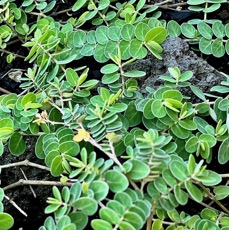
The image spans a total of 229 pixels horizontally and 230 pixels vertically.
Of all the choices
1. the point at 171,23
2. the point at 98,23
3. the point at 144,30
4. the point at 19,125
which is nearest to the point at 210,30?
the point at 171,23

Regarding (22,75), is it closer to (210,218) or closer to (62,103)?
(62,103)

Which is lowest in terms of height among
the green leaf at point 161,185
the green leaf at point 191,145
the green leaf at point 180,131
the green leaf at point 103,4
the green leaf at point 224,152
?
the green leaf at point 224,152

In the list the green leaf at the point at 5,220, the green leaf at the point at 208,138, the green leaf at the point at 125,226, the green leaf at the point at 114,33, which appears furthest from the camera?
the green leaf at the point at 114,33

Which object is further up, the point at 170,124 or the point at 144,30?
the point at 144,30

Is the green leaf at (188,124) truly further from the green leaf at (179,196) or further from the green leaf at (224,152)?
the green leaf at (179,196)

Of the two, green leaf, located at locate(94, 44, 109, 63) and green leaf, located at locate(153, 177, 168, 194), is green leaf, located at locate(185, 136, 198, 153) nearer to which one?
green leaf, located at locate(153, 177, 168, 194)

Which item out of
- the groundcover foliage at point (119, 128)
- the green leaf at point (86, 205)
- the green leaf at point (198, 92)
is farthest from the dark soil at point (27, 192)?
the green leaf at point (198, 92)


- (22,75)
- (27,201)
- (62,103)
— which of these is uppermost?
(62,103)
